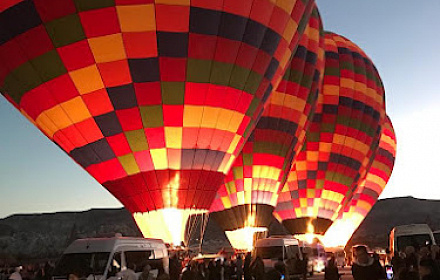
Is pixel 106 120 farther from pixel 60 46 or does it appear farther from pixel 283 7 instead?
pixel 283 7

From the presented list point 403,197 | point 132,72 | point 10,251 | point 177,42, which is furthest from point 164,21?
point 403,197

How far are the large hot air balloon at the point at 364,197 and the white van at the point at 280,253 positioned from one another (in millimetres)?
13988

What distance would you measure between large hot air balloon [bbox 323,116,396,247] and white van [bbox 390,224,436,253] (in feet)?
49.6

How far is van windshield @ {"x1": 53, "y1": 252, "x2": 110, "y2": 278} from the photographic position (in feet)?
23.4

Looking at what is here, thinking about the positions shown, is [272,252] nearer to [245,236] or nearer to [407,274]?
[245,236]

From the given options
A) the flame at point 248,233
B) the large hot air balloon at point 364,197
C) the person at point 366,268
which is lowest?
the person at point 366,268

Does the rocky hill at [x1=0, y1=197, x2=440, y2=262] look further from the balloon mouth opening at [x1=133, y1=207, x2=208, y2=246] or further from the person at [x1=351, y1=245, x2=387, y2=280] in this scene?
the person at [x1=351, y1=245, x2=387, y2=280]

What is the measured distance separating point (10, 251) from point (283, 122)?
175ft

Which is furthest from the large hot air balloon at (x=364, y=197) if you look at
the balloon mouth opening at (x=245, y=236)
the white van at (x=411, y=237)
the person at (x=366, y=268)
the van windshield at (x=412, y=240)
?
the person at (x=366, y=268)

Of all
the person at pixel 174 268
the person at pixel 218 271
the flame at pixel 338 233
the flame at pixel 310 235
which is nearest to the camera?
the person at pixel 174 268

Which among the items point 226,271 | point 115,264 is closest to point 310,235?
point 226,271

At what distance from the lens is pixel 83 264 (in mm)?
7219

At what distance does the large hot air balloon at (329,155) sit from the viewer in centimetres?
2175

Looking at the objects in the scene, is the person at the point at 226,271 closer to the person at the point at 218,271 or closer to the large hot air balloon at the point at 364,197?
the person at the point at 218,271
